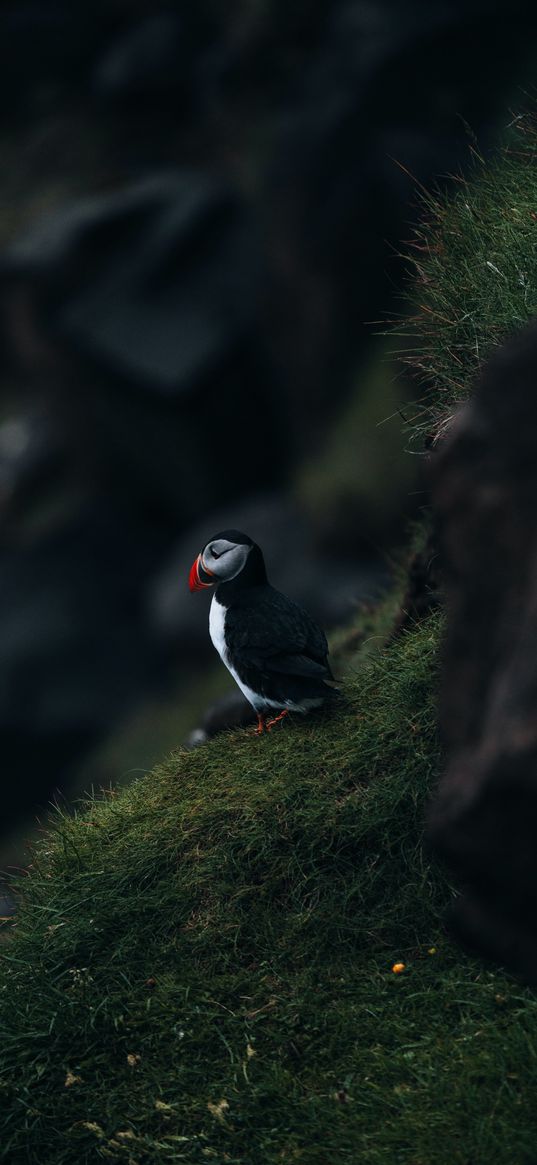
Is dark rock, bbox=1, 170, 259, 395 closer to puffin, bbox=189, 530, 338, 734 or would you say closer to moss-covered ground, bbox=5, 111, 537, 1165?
puffin, bbox=189, 530, 338, 734

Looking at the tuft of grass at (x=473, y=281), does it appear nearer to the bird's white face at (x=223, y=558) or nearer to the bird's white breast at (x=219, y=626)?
the bird's white face at (x=223, y=558)

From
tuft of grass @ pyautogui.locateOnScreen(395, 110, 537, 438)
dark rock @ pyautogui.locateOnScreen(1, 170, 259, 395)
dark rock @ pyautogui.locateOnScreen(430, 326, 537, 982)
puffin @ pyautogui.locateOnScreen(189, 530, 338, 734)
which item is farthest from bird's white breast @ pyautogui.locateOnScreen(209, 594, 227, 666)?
dark rock @ pyautogui.locateOnScreen(1, 170, 259, 395)

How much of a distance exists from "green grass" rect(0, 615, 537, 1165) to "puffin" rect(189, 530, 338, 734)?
171 mm

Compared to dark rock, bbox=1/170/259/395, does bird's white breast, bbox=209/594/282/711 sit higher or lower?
higher

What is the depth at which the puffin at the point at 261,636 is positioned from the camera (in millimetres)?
4285

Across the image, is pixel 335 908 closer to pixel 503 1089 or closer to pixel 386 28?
pixel 503 1089

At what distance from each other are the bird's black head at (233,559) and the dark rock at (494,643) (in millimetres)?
2150

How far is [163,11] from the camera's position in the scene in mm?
20906

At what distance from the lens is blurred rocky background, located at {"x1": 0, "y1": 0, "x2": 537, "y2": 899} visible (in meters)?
14.2

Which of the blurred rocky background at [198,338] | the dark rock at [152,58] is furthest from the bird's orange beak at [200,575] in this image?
the dark rock at [152,58]

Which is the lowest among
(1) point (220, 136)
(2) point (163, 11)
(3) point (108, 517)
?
(3) point (108, 517)

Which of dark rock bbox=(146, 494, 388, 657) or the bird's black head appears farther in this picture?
dark rock bbox=(146, 494, 388, 657)

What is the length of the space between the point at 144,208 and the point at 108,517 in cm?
500

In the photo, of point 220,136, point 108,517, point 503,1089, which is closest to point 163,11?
point 220,136
